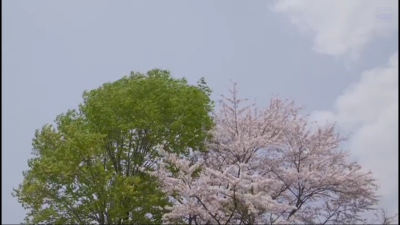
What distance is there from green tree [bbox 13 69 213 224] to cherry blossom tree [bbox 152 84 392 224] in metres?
0.82

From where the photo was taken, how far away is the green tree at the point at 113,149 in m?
14.7

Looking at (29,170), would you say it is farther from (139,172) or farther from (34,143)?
(139,172)

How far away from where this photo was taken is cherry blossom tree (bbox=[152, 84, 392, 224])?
14461 mm

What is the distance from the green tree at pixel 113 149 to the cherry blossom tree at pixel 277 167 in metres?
0.82

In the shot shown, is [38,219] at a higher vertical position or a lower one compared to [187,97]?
lower

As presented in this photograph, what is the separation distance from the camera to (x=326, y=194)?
17.4m

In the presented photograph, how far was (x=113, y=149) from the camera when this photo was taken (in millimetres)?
16516

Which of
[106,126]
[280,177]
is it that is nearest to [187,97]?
[106,126]

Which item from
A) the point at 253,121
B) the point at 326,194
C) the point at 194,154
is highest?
the point at 253,121

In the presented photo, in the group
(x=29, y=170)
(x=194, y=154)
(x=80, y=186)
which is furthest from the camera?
(x=194, y=154)

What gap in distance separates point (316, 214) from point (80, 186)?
8.71m

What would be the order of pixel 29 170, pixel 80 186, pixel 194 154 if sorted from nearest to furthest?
1. pixel 80 186
2. pixel 29 170
3. pixel 194 154

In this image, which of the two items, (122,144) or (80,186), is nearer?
(80,186)

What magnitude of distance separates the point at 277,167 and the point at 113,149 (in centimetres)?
591
